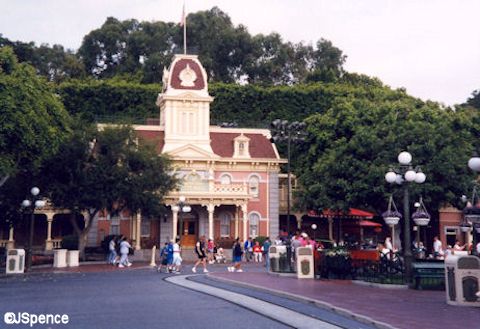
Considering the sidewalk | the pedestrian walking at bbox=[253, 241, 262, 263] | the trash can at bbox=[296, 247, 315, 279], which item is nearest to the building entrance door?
the pedestrian walking at bbox=[253, 241, 262, 263]

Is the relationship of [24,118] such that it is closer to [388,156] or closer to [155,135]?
[155,135]

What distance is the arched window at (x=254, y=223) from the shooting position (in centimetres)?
5062

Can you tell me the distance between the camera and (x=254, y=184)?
51375mm

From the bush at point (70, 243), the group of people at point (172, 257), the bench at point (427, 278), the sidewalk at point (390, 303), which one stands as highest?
the bush at point (70, 243)

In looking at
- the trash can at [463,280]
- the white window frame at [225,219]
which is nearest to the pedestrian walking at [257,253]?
the white window frame at [225,219]

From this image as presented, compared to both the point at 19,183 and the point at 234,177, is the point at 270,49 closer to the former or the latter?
the point at 234,177

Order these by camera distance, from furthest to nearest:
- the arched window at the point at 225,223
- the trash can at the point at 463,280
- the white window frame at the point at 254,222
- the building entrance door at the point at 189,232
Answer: the white window frame at the point at 254,222, the arched window at the point at 225,223, the building entrance door at the point at 189,232, the trash can at the point at 463,280

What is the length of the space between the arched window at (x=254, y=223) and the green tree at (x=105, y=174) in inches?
400

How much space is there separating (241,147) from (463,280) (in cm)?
3670

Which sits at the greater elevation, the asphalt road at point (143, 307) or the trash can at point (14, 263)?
the trash can at point (14, 263)

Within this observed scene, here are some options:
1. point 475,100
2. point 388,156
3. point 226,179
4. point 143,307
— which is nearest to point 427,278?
point 143,307

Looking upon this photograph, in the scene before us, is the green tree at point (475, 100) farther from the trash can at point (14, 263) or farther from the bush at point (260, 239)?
the trash can at point (14, 263)

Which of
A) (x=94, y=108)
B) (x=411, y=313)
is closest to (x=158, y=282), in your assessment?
(x=411, y=313)

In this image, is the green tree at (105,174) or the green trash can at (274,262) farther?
the green tree at (105,174)
